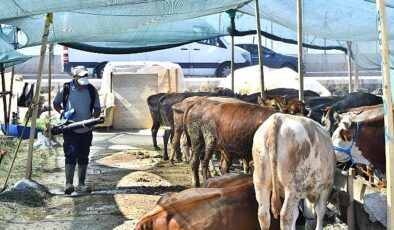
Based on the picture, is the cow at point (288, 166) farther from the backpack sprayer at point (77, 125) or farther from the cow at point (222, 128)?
the backpack sprayer at point (77, 125)

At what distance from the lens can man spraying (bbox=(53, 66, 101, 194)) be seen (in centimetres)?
845

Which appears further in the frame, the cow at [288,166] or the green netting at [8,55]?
the green netting at [8,55]

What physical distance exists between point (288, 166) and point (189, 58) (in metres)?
19.8

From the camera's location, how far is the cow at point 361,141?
20.0ft

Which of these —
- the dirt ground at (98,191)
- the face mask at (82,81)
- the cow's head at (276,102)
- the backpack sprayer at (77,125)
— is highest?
the face mask at (82,81)

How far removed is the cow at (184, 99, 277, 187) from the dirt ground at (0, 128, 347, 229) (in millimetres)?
643

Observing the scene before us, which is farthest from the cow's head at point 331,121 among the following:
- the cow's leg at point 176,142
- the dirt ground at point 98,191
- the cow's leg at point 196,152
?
the cow's leg at point 176,142

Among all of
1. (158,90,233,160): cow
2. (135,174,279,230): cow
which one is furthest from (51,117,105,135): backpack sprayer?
(158,90,233,160): cow

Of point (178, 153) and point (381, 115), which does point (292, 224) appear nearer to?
point (381, 115)

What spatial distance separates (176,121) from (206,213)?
5.80 metres

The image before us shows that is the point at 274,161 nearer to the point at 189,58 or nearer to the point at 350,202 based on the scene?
the point at 350,202

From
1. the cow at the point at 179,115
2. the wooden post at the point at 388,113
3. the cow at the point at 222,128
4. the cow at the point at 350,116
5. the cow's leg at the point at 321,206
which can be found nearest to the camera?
the wooden post at the point at 388,113

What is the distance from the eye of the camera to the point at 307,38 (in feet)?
50.2

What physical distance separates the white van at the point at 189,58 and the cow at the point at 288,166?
62.4 feet
